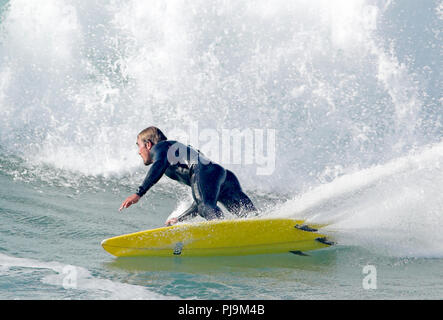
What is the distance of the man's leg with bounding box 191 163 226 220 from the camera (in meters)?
5.31

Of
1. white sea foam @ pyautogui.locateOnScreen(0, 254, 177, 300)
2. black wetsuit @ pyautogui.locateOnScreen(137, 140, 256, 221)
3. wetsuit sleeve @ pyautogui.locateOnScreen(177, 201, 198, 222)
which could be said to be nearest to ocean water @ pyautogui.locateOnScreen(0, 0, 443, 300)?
wetsuit sleeve @ pyautogui.locateOnScreen(177, 201, 198, 222)

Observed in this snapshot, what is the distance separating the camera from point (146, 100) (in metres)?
10.8

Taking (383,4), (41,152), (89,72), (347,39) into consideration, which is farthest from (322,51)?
(41,152)

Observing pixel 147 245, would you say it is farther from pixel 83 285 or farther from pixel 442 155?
pixel 442 155

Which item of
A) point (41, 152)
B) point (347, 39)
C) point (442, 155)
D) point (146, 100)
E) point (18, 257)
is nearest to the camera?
point (18, 257)

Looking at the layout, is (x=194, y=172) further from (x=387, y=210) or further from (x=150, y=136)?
(x=387, y=210)

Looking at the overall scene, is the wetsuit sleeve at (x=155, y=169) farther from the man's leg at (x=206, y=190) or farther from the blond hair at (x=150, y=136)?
the man's leg at (x=206, y=190)

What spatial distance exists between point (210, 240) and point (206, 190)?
1.68 ft

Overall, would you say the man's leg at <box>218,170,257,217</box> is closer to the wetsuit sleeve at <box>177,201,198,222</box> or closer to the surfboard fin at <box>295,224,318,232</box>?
the wetsuit sleeve at <box>177,201,198,222</box>

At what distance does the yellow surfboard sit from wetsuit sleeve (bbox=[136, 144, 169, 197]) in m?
0.43

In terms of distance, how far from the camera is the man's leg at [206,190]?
209 inches

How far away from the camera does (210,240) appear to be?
515 cm

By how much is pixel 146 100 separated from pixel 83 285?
705cm

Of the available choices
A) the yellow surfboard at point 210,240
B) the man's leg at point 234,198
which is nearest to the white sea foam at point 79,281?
the yellow surfboard at point 210,240
